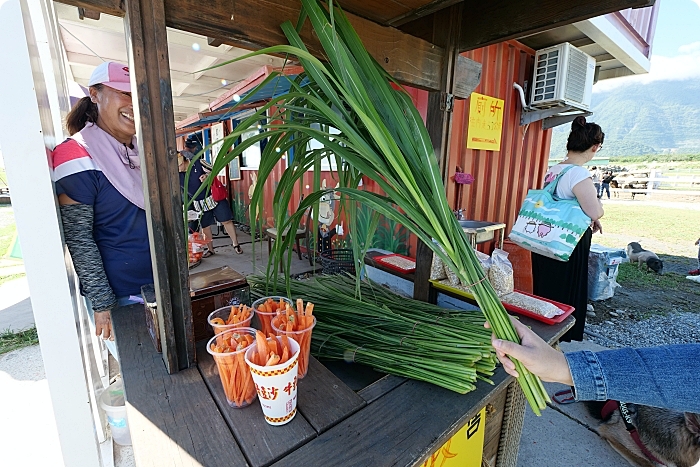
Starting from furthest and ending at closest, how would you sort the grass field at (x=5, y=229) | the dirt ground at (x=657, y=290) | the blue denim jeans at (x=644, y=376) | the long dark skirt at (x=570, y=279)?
1. the grass field at (x=5, y=229)
2. the dirt ground at (x=657, y=290)
3. the long dark skirt at (x=570, y=279)
4. the blue denim jeans at (x=644, y=376)

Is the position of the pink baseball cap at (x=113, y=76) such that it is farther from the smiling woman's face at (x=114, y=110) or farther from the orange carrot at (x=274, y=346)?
the orange carrot at (x=274, y=346)

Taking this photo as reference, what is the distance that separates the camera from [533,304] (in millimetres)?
1545

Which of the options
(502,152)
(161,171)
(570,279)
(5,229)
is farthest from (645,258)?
(5,229)

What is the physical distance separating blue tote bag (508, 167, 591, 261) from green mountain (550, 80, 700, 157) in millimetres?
84545

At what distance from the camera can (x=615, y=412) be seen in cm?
190

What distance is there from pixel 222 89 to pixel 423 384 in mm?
5809

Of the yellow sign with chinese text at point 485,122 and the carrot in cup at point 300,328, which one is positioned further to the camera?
the yellow sign with chinese text at point 485,122

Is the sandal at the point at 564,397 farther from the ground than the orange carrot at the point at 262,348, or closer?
closer

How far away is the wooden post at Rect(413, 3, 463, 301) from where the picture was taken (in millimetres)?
1445

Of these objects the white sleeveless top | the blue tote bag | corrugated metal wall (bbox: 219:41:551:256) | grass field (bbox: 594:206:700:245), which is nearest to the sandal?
A: the blue tote bag

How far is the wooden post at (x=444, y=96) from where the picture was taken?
1.45 meters

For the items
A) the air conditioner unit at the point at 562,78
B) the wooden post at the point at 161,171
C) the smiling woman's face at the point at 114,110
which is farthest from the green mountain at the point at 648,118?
the wooden post at the point at 161,171

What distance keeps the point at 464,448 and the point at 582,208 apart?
68.1 inches

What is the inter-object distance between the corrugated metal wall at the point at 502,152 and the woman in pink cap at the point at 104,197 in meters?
2.56
